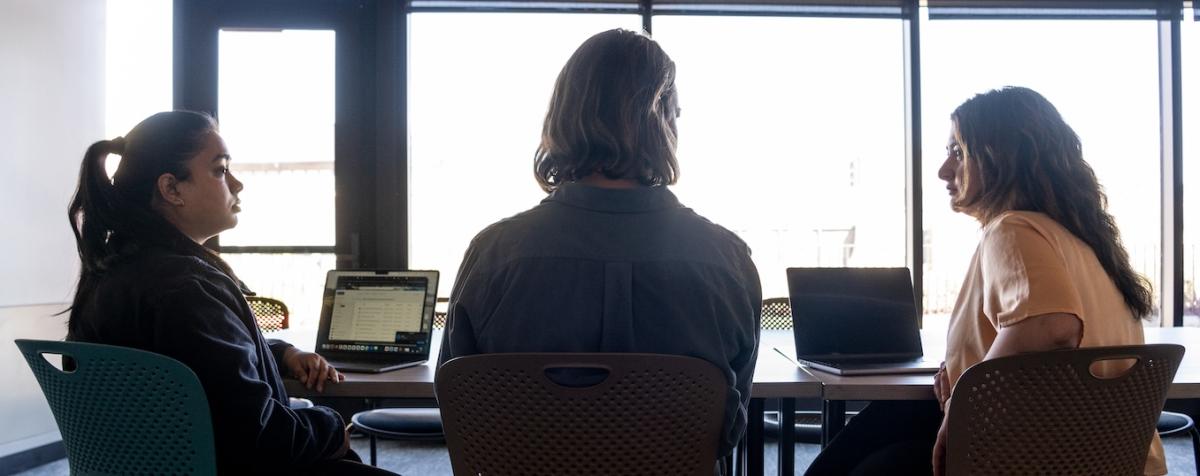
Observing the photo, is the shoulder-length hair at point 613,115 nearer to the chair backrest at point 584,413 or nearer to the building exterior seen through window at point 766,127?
the chair backrest at point 584,413

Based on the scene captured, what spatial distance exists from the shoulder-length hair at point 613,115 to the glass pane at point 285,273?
117 inches

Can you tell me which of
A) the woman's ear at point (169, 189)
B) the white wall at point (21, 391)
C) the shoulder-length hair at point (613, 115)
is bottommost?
the white wall at point (21, 391)

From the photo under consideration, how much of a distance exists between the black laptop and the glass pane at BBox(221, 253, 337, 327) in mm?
2686

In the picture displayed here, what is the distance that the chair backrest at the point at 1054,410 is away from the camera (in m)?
1.16

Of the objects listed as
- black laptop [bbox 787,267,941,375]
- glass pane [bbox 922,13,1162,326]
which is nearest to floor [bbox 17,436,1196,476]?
glass pane [bbox 922,13,1162,326]

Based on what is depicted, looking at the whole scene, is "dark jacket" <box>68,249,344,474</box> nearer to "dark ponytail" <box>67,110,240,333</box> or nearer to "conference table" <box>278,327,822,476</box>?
"dark ponytail" <box>67,110,240,333</box>

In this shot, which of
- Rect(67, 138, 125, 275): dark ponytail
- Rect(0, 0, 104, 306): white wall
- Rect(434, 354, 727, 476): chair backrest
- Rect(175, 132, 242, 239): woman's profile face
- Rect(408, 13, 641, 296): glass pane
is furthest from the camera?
Rect(408, 13, 641, 296): glass pane

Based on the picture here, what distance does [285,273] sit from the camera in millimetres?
3852

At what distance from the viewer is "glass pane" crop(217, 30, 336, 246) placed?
149 inches

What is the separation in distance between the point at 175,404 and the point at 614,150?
2.53 feet

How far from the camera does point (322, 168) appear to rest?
383cm

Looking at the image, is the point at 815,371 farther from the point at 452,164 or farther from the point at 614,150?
the point at 452,164

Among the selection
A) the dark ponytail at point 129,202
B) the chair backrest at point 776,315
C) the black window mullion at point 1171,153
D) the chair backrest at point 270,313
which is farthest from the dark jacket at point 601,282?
the black window mullion at point 1171,153

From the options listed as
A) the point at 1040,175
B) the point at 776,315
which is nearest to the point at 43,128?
the point at 776,315
